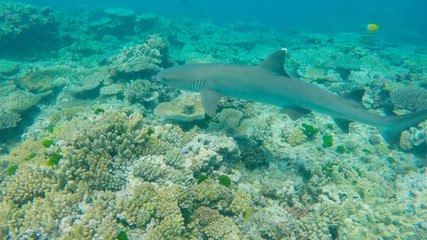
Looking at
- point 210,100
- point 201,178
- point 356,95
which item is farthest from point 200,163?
point 356,95

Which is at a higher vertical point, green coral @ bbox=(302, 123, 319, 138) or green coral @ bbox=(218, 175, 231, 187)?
green coral @ bbox=(218, 175, 231, 187)

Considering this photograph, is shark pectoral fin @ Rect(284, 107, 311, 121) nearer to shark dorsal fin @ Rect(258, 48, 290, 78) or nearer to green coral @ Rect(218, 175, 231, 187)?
shark dorsal fin @ Rect(258, 48, 290, 78)

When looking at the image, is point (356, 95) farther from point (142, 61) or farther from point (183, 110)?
point (142, 61)

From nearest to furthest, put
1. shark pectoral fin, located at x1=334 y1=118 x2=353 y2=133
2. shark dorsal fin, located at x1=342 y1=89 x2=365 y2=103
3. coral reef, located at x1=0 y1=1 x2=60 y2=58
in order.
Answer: shark dorsal fin, located at x1=342 y1=89 x2=365 y2=103 < shark pectoral fin, located at x1=334 y1=118 x2=353 y2=133 < coral reef, located at x1=0 y1=1 x2=60 y2=58

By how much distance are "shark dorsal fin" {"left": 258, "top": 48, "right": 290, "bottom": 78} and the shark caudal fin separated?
2.17 meters

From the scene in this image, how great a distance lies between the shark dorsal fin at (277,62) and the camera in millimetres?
3762

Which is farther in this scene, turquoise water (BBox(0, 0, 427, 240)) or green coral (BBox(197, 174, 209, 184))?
green coral (BBox(197, 174, 209, 184))

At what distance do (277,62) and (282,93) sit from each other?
613 mm

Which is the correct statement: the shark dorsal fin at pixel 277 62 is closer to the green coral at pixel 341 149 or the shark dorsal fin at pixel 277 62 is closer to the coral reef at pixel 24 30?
the green coral at pixel 341 149

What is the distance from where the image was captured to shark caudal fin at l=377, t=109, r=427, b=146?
3.61 metres

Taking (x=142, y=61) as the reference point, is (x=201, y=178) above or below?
below

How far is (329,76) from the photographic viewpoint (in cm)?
978

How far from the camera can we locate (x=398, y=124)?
12.4 feet

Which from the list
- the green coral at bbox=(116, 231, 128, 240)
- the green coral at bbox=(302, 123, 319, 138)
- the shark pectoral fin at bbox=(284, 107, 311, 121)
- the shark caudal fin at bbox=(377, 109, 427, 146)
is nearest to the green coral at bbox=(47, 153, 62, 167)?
the green coral at bbox=(116, 231, 128, 240)
